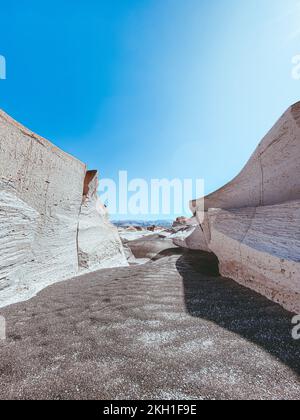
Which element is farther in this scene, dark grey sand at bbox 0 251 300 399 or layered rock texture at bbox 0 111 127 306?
layered rock texture at bbox 0 111 127 306

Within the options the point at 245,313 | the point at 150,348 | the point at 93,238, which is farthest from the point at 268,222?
the point at 93,238

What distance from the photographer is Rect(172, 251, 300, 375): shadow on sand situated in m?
1.49

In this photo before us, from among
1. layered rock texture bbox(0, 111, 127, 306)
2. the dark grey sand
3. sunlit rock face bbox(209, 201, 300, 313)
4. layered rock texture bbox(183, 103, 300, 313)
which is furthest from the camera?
layered rock texture bbox(0, 111, 127, 306)

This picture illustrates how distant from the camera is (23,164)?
3.11 meters

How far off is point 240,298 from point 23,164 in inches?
148

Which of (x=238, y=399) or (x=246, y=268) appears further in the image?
(x=246, y=268)

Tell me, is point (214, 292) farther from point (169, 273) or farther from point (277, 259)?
point (169, 273)

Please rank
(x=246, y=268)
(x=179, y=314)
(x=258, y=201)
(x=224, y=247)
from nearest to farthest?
(x=179, y=314)
(x=246, y=268)
(x=224, y=247)
(x=258, y=201)

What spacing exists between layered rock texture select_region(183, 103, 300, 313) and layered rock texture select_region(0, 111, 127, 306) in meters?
3.04

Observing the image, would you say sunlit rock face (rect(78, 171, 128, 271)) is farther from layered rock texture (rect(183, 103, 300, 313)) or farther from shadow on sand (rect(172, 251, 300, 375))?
layered rock texture (rect(183, 103, 300, 313))

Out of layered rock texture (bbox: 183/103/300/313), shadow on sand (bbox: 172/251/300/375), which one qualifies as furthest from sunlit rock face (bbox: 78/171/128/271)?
layered rock texture (bbox: 183/103/300/313)

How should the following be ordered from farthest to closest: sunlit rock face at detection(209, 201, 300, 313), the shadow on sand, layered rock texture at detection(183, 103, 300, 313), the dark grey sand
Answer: layered rock texture at detection(183, 103, 300, 313) < sunlit rock face at detection(209, 201, 300, 313) < the shadow on sand < the dark grey sand

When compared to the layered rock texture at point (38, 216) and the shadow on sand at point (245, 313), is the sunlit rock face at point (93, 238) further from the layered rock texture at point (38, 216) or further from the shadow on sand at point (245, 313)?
the shadow on sand at point (245, 313)
